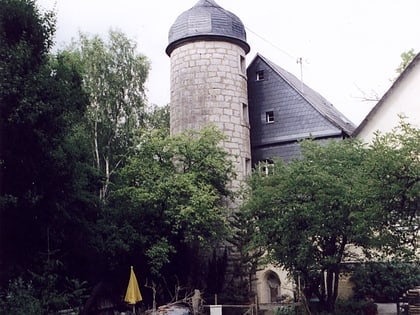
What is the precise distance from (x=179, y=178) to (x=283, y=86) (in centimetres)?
914

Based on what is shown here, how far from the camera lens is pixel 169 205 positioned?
71.1 feet

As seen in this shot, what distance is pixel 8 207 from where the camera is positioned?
1288cm

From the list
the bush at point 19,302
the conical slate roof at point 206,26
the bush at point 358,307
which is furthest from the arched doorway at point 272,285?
the bush at point 19,302

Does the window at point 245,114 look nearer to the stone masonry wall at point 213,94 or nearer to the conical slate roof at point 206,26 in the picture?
the stone masonry wall at point 213,94

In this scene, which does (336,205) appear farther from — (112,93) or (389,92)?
(112,93)

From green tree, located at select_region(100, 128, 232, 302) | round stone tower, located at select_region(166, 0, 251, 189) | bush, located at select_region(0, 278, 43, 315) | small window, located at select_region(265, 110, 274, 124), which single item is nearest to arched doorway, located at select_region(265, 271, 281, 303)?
green tree, located at select_region(100, 128, 232, 302)

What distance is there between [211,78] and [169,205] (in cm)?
736

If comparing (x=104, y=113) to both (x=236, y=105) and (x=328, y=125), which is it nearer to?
(x=236, y=105)

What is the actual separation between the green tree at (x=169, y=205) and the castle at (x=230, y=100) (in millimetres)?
2725

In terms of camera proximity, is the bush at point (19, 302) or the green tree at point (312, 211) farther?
the green tree at point (312, 211)

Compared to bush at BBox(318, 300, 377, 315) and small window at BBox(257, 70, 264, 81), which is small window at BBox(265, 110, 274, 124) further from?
bush at BBox(318, 300, 377, 315)

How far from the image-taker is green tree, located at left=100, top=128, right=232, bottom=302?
21.1 meters

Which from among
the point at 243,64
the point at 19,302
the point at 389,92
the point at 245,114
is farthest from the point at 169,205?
the point at 389,92

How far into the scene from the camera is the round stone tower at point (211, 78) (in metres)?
25.8
